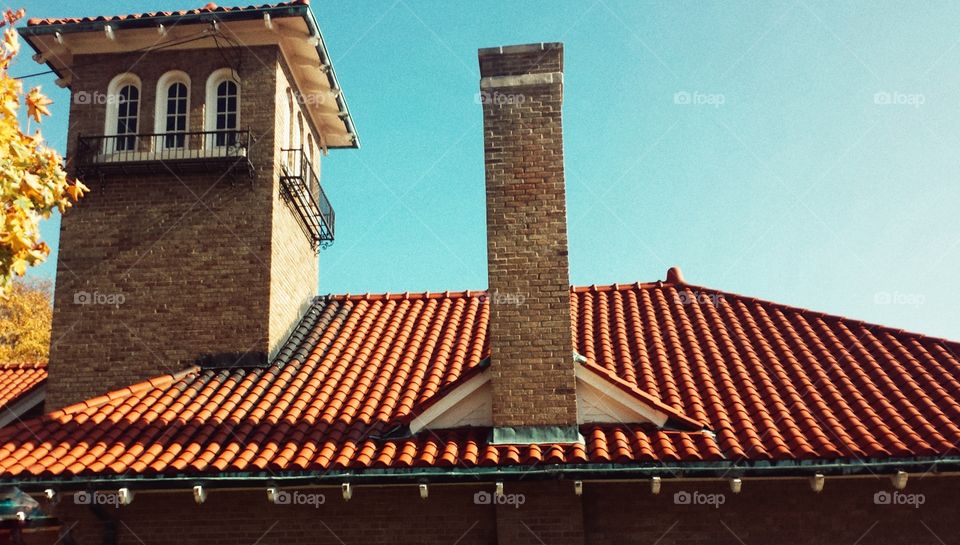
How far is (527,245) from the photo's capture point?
964cm

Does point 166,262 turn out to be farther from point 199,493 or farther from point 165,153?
point 199,493

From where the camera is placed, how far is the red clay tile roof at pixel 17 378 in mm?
14633

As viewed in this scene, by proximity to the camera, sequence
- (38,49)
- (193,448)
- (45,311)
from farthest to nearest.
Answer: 1. (45,311)
2. (38,49)
3. (193,448)

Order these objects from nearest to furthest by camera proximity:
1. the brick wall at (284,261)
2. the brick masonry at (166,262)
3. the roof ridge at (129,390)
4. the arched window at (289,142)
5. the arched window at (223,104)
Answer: the roof ridge at (129,390), the brick masonry at (166,262), the brick wall at (284,261), the arched window at (223,104), the arched window at (289,142)

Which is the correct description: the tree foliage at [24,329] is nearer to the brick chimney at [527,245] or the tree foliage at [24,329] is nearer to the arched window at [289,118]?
the arched window at [289,118]

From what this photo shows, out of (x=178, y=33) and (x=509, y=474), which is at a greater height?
(x=178, y=33)

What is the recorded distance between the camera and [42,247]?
7.45m

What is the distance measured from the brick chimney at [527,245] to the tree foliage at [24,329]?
24.8 m

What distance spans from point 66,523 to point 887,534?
909 centimetres

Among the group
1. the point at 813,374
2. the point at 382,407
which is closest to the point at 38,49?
the point at 382,407

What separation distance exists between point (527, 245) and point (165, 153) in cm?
657

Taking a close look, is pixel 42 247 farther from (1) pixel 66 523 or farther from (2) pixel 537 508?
(2) pixel 537 508

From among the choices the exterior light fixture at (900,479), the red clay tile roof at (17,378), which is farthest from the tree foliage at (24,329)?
the exterior light fixture at (900,479)

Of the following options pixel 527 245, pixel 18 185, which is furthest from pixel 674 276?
pixel 18 185
